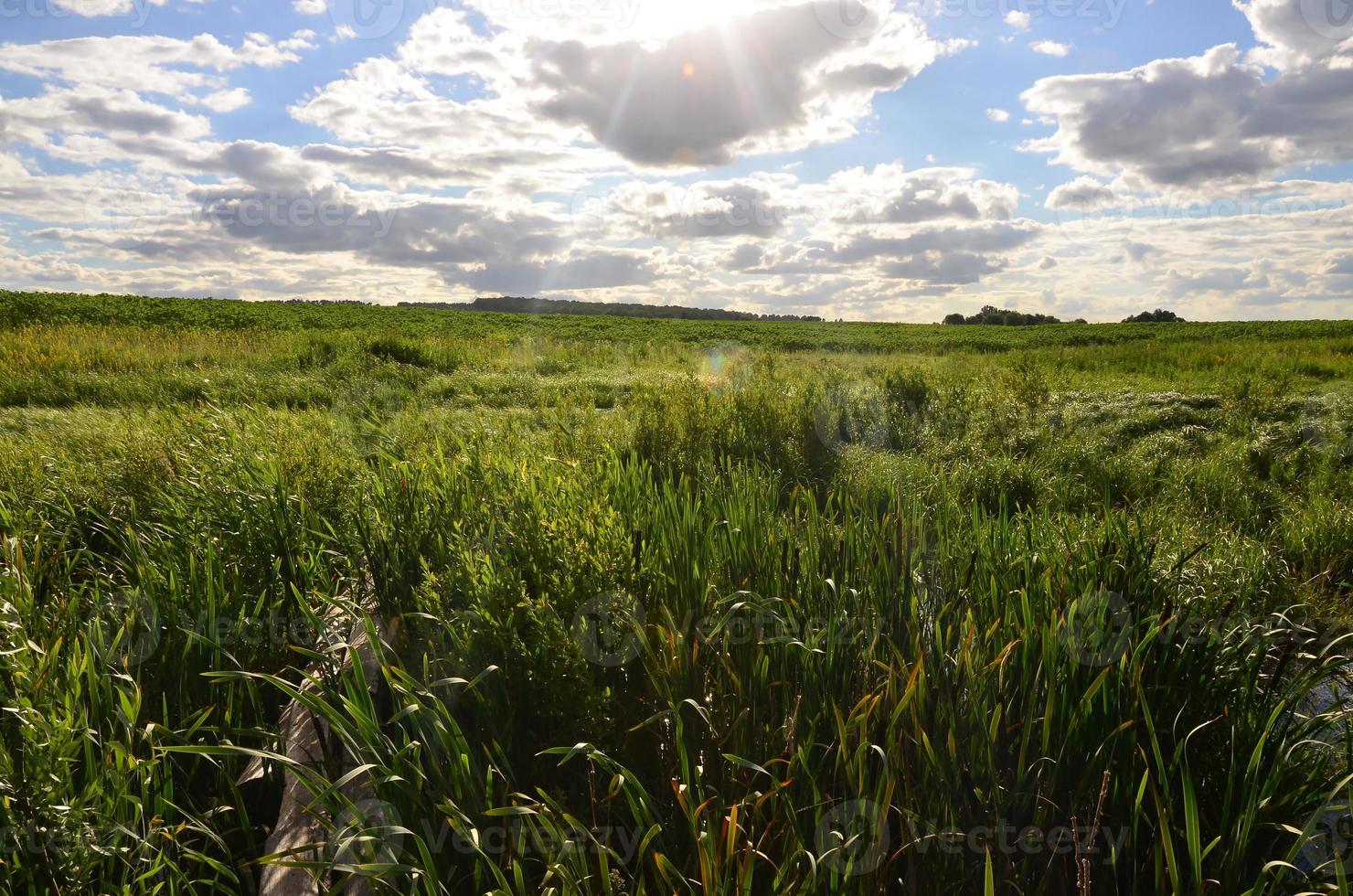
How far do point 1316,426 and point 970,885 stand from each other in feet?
29.2

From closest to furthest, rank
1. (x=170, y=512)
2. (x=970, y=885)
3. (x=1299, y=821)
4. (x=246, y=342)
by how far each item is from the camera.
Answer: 1. (x=970, y=885)
2. (x=1299, y=821)
3. (x=170, y=512)
4. (x=246, y=342)

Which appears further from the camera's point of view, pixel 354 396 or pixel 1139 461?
pixel 354 396

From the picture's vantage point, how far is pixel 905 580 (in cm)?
259

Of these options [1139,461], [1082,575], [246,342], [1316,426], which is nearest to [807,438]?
[1139,461]

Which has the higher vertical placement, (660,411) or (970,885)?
(660,411)

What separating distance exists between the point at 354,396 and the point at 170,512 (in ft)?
25.6

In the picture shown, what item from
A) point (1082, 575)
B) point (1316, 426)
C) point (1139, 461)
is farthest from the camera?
point (1316, 426)

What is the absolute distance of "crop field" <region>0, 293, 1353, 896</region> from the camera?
1.68m

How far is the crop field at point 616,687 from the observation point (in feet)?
5.53

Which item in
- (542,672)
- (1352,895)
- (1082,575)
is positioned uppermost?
(1082,575)

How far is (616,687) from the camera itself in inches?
93.1

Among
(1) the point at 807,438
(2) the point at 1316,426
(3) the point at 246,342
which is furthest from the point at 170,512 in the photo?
(3) the point at 246,342

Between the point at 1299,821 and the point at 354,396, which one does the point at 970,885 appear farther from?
the point at 354,396

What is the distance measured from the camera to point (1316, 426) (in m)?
8.07
